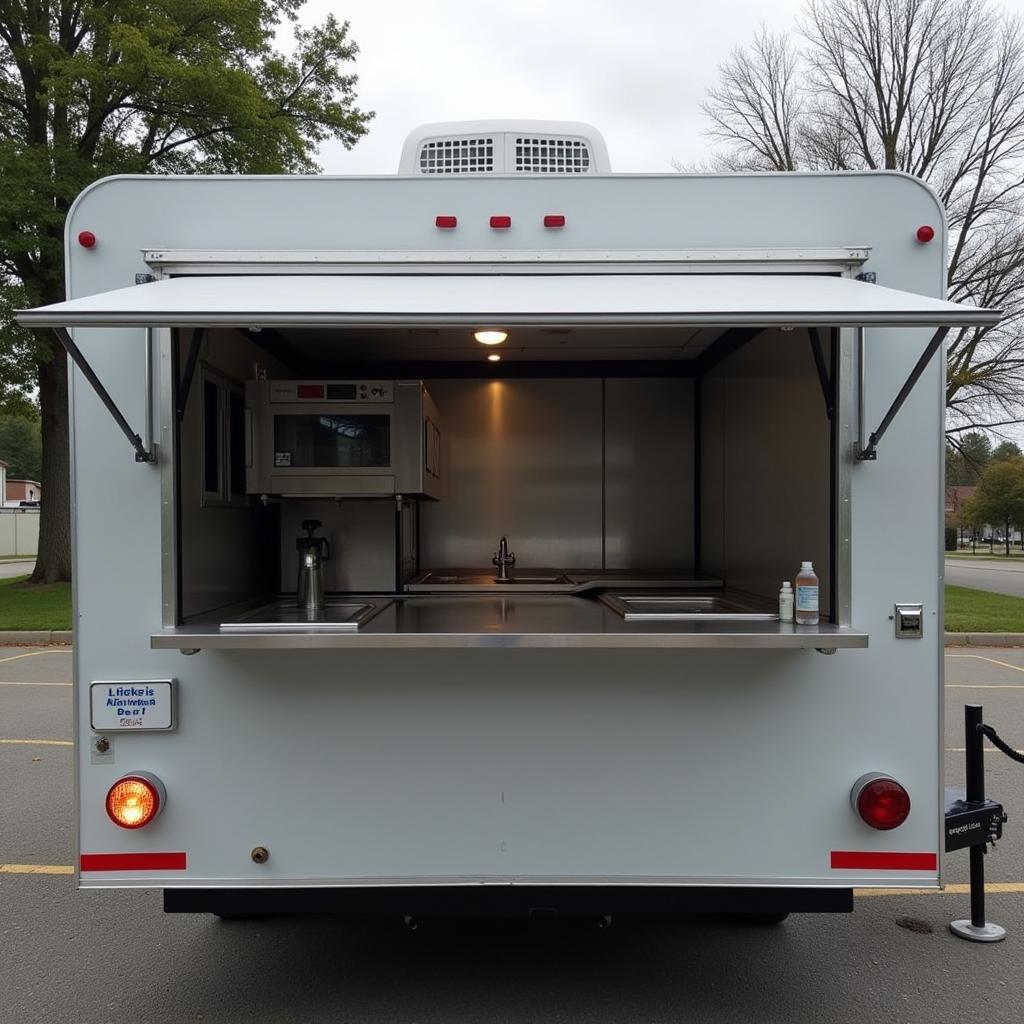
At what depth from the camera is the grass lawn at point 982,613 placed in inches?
441

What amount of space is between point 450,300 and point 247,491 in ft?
5.54

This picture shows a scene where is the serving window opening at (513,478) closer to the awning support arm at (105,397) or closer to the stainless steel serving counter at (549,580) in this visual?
the stainless steel serving counter at (549,580)

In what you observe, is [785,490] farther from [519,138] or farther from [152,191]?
[152,191]

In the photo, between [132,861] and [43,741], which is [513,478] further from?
[43,741]

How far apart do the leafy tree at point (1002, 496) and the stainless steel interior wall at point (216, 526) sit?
53021 mm

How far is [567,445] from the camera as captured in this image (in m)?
5.54

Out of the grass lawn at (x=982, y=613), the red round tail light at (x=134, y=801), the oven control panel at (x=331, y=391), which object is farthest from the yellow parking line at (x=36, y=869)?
the grass lawn at (x=982, y=613)

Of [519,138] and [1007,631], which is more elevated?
[519,138]

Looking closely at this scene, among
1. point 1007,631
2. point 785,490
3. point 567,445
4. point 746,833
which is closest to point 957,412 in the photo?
point 1007,631

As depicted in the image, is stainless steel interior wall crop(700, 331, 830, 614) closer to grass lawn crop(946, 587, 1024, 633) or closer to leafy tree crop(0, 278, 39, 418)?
grass lawn crop(946, 587, 1024, 633)

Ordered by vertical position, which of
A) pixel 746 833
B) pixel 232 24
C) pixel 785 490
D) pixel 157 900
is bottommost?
pixel 157 900

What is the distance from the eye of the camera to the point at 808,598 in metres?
2.78

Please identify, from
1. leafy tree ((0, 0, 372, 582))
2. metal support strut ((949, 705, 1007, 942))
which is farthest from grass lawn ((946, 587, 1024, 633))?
leafy tree ((0, 0, 372, 582))

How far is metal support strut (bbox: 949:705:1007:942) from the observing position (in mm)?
3336
